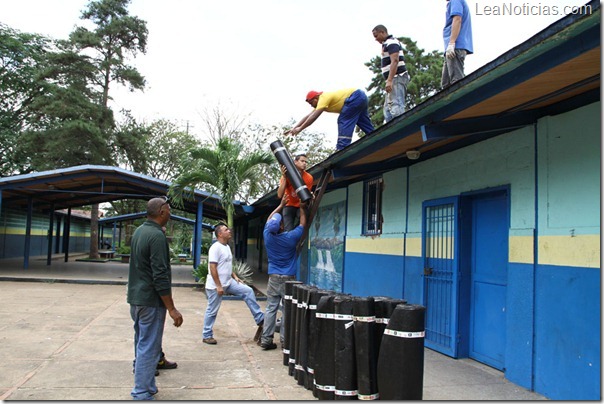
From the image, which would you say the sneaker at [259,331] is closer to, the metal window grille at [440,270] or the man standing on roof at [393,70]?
the metal window grille at [440,270]

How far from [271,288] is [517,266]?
9.92 ft

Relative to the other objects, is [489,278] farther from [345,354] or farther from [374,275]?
[374,275]

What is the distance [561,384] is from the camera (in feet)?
15.4

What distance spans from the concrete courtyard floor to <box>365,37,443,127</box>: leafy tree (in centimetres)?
2031

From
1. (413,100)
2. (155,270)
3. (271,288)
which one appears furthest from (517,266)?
(413,100)

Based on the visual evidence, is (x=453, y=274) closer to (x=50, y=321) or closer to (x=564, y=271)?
(x=564, y=271)

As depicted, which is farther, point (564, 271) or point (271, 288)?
point (271, 288)

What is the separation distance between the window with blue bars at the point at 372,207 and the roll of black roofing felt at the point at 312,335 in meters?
4.19

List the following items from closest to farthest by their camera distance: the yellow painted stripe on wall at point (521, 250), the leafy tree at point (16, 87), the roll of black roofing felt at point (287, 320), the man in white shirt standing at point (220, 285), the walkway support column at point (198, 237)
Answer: the yellow painted stripe on wall at point (521, 250)
the roll of black roofing felt at point (287, 320)
the man in white shirt standing at point (220, 285)
the walkway support column at point (198, 237)
the leafy tree at point (16, 87)

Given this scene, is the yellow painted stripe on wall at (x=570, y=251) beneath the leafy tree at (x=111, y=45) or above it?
beneath

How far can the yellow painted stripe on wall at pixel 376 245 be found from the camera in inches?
325

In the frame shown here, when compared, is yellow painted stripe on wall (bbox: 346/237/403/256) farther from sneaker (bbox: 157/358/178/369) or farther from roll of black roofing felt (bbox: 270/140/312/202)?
sneaker (bbox: 157/358/178/369)

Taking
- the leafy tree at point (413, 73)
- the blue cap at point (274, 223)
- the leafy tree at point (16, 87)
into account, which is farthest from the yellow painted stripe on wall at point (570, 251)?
the leafy tree at point (16, 87)

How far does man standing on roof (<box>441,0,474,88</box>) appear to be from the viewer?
22.0 feet
